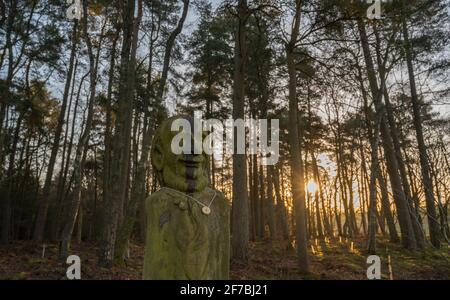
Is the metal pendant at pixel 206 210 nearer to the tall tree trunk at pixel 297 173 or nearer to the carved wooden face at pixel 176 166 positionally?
the carved wooden face at pixel 176 166

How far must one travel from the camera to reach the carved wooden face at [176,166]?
3230 millimetres

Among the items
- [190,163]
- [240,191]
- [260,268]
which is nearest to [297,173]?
[240,191]

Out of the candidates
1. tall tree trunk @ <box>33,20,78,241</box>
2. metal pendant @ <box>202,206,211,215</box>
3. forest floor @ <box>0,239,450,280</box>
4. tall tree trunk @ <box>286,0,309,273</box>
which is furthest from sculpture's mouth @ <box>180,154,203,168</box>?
tall tree trunk @ <box>33,20,78,241</box>

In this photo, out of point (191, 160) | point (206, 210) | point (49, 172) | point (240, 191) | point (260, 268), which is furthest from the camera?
point (49, 172)

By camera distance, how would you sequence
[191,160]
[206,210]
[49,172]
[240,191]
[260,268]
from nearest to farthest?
[206,210]
[191,160]
[260,268]
[240,191]
[49,172]

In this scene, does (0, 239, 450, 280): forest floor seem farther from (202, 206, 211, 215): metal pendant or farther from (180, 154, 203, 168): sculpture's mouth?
(180, 154, 203, 168): sculpture's mouth

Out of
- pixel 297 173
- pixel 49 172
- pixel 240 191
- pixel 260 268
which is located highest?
pixel 49 172

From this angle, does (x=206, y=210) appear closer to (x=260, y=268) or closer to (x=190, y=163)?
(x=190, y=163)

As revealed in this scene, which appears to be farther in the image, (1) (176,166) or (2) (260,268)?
(2) (260,268)

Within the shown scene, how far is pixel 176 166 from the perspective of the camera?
10.7 feet

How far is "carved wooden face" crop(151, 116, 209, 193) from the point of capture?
323 centimetres

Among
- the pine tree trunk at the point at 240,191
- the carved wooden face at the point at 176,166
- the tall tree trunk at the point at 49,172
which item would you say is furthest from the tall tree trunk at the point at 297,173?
the tall tree trunk at the point at 49,172

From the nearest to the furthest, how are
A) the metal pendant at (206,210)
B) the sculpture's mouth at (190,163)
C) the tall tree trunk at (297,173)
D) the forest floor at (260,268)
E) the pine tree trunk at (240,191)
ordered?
the metal pendant at (206,210), the sculpture's mouth at (190,163), the forest floor at (260,268), the tall tree trunk at (297,173), the pine tree trunk at (240,191)

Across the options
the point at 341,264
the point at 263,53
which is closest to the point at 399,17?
the point at 263,53
